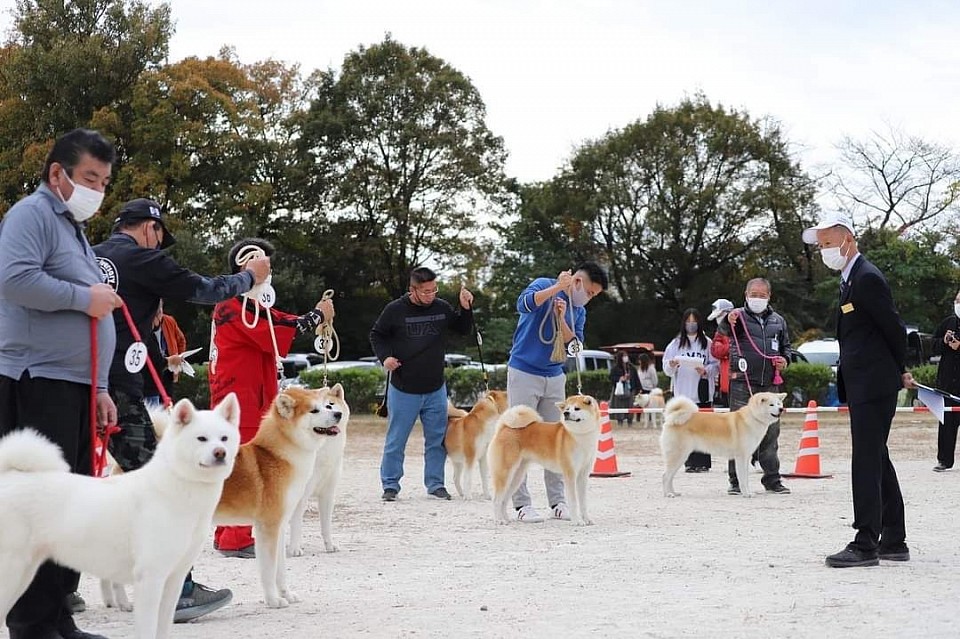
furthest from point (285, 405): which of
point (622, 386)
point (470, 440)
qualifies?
point (622, 386)

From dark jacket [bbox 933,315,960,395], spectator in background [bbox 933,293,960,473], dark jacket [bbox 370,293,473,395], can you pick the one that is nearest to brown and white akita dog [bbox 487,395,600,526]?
dark jacket [bbox 370,293,473,395]

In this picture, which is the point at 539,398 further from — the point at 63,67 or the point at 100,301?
the point at 63,67

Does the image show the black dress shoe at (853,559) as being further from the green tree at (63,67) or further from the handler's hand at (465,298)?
the green tree at (63,67)

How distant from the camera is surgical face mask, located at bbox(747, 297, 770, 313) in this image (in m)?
11.0

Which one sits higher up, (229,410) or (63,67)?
(63,67)

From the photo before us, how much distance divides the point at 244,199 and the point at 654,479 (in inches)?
1023

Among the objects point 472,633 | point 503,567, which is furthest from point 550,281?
point 472,633

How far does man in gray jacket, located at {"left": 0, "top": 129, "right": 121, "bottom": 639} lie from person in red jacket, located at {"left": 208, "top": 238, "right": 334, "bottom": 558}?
7.68ft

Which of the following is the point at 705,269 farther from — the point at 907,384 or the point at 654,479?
the point at 907,384

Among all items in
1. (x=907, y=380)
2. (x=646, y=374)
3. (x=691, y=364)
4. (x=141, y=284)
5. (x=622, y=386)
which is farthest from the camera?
(x=646, y=374)

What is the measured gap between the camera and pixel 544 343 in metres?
8.66

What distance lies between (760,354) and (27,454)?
8.58 m

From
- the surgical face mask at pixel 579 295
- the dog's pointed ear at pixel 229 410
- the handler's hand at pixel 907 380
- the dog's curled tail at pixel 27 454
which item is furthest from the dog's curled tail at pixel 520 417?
the dog's curled tail at pixel 27 454

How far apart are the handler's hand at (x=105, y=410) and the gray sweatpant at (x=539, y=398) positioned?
4790 mm
